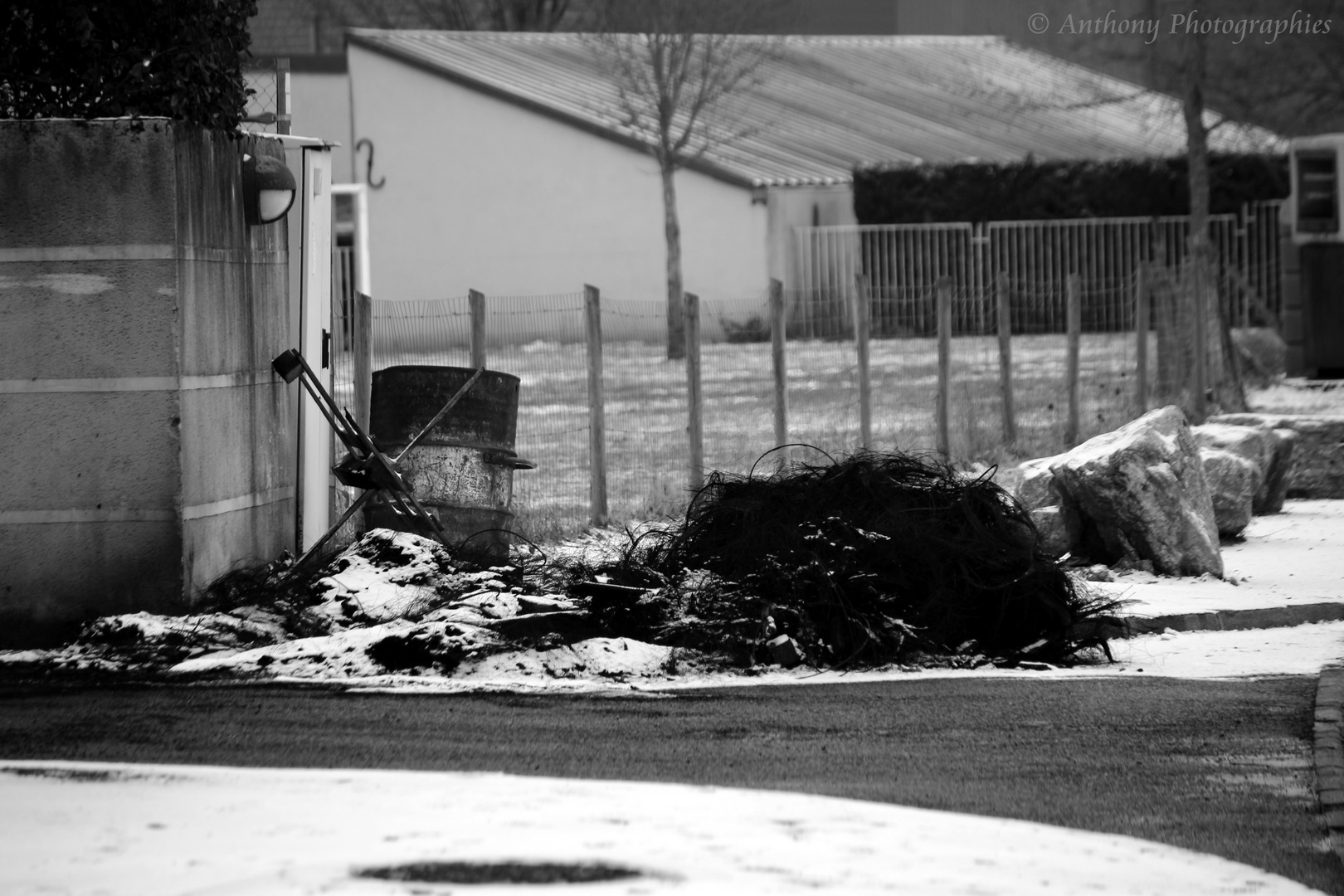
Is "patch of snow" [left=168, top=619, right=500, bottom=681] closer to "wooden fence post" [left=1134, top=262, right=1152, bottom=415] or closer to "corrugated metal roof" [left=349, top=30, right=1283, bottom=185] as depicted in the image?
"wooden fence post" [left=1134, top=262, right=1152, bottom=415]

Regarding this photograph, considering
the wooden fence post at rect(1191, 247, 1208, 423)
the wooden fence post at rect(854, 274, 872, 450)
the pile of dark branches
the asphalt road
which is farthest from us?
the wooden fence post at rect(1191, 247, 1208, 423)

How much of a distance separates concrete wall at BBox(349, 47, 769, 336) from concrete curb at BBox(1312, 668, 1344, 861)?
81.4ft

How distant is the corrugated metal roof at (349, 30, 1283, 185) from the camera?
32781 mm

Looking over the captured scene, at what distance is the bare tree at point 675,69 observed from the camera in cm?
2991

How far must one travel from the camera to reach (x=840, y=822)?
5.22m

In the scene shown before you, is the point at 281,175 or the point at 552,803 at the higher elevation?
the point at 281,175

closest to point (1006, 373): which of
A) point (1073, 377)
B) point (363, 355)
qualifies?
point (1073, 377)

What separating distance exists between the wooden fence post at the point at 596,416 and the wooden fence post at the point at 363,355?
1.58 meters

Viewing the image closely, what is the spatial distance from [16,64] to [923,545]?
5.29 metres

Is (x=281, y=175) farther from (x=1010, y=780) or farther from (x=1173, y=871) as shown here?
(x=1173, y=871)

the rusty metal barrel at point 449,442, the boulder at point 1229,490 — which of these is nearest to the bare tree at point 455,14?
the boulder at point 1229,490

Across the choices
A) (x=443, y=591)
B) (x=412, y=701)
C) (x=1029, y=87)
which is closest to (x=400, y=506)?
(x=443, y=591)

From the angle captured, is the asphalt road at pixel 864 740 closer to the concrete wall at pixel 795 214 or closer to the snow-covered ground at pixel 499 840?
the snow-covered ground at pixel 499 840

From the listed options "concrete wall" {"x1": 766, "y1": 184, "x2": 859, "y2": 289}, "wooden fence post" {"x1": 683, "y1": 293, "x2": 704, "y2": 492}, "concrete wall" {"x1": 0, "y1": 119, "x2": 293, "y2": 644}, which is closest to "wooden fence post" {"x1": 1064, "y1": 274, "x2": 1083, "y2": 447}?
"wooden fence post" {"x1": 683, "y1": 293, "x2": 704, "y2": 492}
